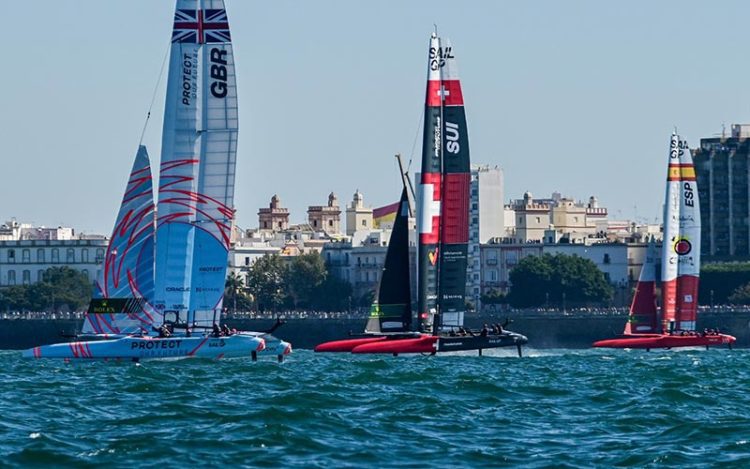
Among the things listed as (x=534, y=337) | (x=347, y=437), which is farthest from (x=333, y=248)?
(x=347, y=437)

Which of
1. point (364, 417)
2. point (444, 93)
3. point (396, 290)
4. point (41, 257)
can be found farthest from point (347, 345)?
point (41, 257)

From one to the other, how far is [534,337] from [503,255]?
109ft

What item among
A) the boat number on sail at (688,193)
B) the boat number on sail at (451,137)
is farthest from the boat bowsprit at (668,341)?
the boat number on sail at (451,137)

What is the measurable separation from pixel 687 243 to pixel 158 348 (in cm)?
3830

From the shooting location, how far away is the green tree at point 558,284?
139000mm

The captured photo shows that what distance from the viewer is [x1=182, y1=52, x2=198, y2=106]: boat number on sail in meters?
59.1

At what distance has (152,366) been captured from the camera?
5606cm

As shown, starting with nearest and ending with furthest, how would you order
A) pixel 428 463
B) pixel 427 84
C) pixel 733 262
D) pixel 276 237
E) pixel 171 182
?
1. pixel 428 463
2. pixel 171 182
3. pixel 427 84
4. pixel 733 262
5. pixel 276 237

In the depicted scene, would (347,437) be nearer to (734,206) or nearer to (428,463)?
(428,463)

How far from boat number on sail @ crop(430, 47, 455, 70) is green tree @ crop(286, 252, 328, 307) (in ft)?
253

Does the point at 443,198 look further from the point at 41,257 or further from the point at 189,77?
the point at 41,257

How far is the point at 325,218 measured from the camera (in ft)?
633

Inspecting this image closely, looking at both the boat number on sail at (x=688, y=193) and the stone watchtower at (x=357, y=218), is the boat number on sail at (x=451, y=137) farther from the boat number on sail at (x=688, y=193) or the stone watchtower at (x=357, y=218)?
the stone watchtower at (x=357, y=218)

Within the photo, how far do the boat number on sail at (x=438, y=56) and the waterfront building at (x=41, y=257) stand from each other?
88.4m
